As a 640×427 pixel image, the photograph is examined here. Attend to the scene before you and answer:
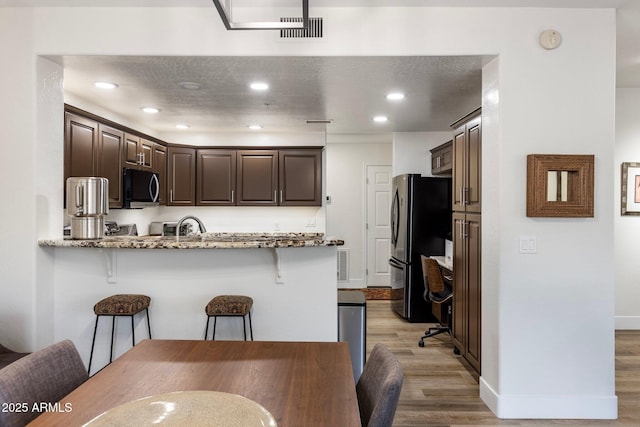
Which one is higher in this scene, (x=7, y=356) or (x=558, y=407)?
(x=7, y=356)

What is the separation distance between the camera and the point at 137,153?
449 cm

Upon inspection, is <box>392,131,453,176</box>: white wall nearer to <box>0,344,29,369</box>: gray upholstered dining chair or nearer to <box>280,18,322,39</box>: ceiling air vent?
<box>280,18,322,39</box>: ceiling air vent

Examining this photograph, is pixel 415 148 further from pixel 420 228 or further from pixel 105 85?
pixel 105 85

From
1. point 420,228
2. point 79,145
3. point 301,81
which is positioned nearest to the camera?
point 301,81

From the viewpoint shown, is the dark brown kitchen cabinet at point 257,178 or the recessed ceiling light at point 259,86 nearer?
the recessed ceiling light at point 259,86

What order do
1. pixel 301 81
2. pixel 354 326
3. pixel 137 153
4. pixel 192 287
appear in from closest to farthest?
pixel 192 287 < pixel 354 326 < pixel 301 81 < pixel 137 153

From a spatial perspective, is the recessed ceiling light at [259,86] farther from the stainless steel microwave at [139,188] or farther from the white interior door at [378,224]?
the white interior door at [378,224]

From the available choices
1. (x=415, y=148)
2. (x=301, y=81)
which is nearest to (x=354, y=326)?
(x=301, y=81)

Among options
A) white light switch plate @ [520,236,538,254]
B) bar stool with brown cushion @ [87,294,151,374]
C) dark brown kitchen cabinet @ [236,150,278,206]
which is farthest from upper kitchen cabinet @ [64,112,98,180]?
white light switch plate @ [520,236,538,254]

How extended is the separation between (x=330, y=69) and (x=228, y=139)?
116 inches

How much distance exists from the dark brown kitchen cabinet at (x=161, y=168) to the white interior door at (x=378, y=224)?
3167mm

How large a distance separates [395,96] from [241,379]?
2.93 metres

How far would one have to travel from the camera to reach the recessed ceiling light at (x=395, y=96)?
352 cm

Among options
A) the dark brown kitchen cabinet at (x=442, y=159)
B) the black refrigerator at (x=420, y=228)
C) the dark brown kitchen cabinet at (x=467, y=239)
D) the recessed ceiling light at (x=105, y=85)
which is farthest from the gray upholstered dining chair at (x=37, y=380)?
the dark brown kitchen cabinet at (x=442, y=159)
